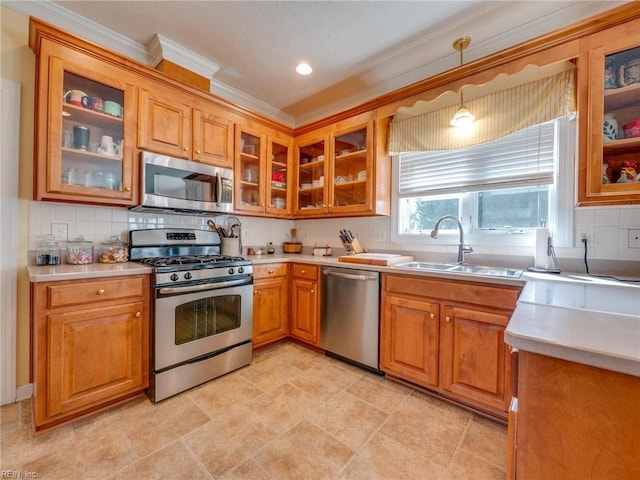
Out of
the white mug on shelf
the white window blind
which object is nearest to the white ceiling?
the white window blind

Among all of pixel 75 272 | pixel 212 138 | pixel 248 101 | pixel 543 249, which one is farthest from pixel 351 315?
pixel 248 101

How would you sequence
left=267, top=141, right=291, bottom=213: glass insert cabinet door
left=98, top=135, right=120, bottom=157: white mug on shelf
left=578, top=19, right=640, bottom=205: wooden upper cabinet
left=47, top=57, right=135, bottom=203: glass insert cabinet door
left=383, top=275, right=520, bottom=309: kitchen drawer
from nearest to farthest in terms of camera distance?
left=578, top=19, right=640, bottom=205: wooden upper cabinet
left=383, top=275, right=520, bottom=309: kitchen drawer
left=47, top=57, right=135, bottom=203: glass insert cabinet door
left=98, top=135, right=120, bottom=157: white mug on shelf
left=267, top=141, right=291, bottom=213: glass insert cabinet door

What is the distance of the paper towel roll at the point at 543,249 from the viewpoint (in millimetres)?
1807

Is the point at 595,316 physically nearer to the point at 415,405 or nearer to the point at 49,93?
the point at 415,405

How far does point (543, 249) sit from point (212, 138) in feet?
8.93

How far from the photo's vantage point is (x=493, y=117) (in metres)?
2.11

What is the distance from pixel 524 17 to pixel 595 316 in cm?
220

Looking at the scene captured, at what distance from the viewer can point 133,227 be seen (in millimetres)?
2289

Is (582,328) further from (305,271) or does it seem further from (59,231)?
(59,231)

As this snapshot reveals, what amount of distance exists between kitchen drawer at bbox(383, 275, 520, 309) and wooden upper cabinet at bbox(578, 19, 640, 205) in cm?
67

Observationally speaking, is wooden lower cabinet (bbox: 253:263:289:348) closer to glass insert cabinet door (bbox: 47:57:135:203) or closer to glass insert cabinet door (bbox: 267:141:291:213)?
glass insert cabinet door (bbox: 267:141:291:213)

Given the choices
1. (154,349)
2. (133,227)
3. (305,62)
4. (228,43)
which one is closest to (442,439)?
(154,349)

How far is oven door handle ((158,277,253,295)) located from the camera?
6.07ft

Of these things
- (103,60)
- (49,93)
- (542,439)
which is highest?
(103,60)
